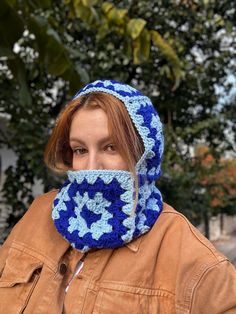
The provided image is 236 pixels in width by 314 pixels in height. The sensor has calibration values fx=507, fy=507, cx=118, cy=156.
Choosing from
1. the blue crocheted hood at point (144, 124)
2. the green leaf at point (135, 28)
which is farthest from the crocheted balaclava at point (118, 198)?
the green leaf at point (135, 28)

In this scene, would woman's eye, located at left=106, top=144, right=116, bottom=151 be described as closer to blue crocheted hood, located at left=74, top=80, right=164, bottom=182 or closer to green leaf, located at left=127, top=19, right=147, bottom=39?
blue crocheted hood, located at left=74, top=80, right=164, bottom=182

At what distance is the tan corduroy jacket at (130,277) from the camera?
1438mm

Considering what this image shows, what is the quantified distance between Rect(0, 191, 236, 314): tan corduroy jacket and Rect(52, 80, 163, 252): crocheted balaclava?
53 mm

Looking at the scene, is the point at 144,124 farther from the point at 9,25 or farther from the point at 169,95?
the point at 169,95

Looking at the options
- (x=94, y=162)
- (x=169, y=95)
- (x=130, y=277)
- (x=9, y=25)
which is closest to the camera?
(x=130, y=277)

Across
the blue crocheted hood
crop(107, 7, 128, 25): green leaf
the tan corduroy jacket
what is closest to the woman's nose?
the blue crocheted hood

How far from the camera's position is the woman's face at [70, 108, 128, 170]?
159 centimetres

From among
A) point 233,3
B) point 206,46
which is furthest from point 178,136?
point 233,3

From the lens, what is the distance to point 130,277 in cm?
150

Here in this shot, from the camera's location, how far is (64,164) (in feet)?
6.16

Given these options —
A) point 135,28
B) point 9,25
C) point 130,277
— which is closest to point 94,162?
point 130,277

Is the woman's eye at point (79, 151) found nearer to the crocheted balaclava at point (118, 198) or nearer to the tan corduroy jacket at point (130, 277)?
the crocheted balaclava at point (118, 198)

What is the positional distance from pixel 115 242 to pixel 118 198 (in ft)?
0.44

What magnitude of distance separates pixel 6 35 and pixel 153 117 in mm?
2354
